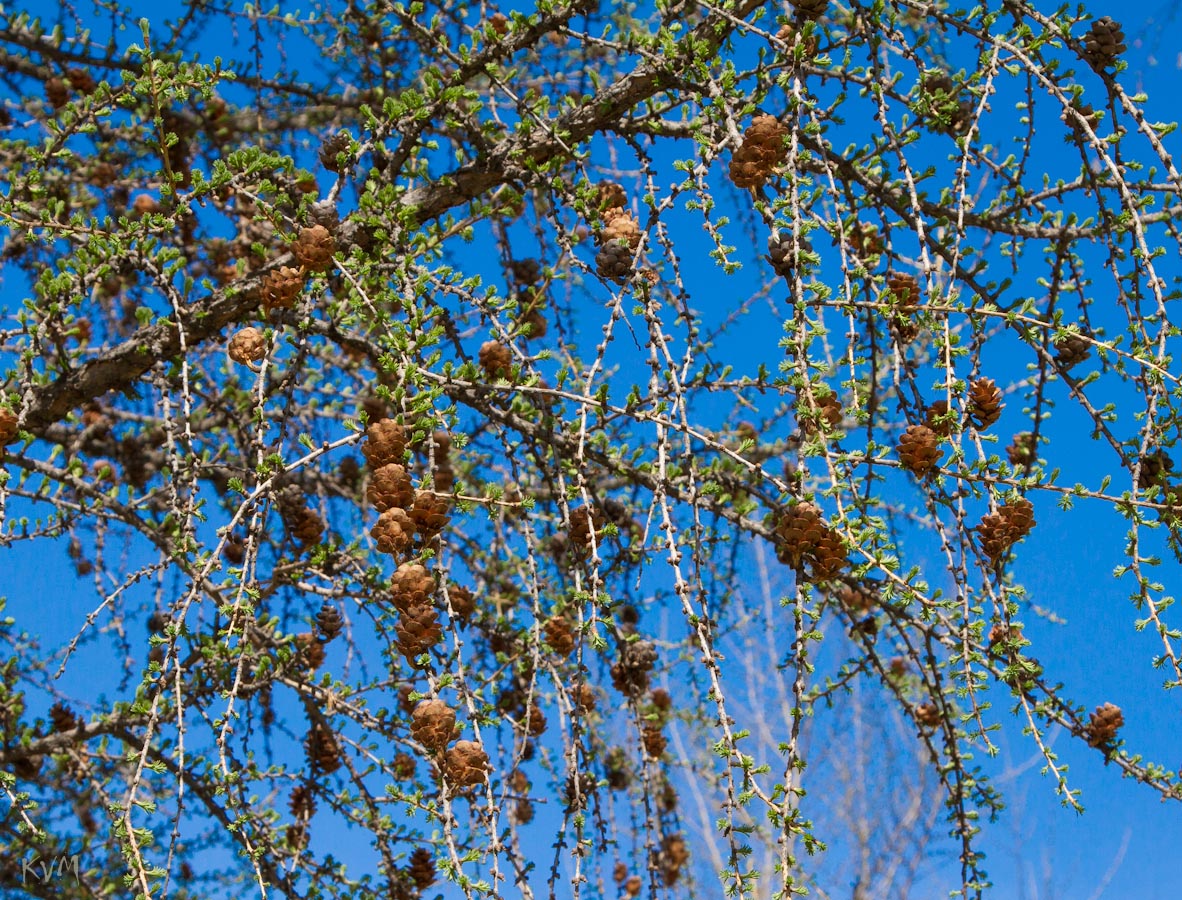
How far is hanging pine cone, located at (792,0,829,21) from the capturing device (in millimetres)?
1829

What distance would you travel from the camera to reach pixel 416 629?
→ 146 cm

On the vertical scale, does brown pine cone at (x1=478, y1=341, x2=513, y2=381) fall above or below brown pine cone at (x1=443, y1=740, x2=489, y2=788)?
above

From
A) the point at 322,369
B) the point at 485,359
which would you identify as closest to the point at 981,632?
the point at 485,359

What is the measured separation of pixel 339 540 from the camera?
8.62 feet

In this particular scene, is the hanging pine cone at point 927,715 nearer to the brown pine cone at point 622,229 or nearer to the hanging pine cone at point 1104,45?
the brown pine cone at point 622,229

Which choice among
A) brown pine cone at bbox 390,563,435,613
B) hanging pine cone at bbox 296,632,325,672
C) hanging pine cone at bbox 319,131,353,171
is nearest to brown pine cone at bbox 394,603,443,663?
brown pine cone at bbox 390,563,435,613

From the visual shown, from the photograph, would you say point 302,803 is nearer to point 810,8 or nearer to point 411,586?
point 411,586

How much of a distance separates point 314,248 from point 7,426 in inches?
28.6

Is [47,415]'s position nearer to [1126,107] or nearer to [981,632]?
[981,632]

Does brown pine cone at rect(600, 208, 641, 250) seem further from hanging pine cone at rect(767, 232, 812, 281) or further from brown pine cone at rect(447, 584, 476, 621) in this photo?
brown pine cone at rect(447, 584, 476, 621)

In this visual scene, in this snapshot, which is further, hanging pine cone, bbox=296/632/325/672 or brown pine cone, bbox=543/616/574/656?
hanging pine cone, bbox=296/632/325/672

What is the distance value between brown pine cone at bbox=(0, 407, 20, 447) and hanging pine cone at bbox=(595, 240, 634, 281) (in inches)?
45.9

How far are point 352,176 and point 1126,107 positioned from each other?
1.45 metres

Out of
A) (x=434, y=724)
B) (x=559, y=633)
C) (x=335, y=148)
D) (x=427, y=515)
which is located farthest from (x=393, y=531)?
(x=335, y=148)
